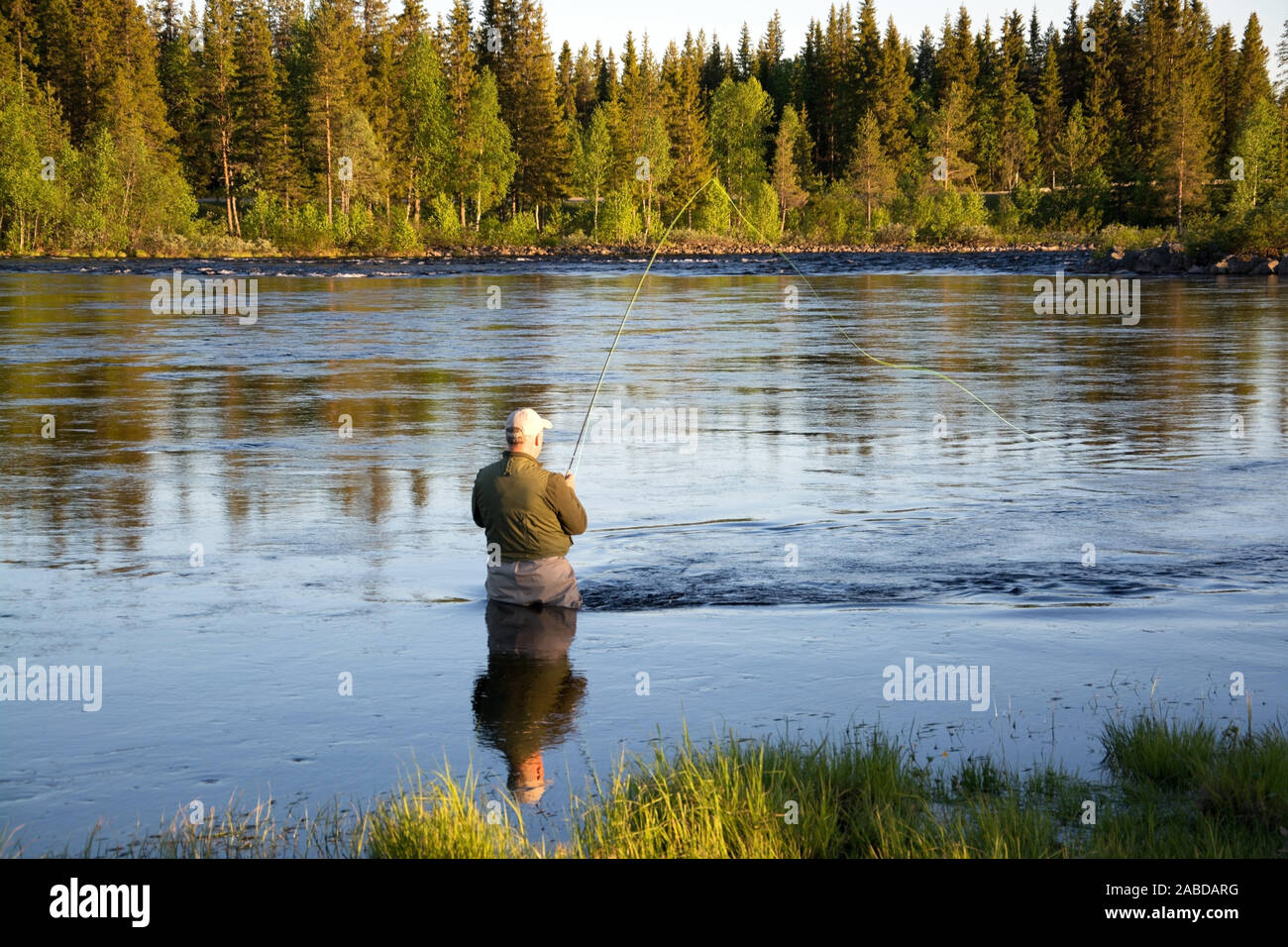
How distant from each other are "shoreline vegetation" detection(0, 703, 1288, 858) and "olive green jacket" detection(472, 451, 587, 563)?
2.83 m

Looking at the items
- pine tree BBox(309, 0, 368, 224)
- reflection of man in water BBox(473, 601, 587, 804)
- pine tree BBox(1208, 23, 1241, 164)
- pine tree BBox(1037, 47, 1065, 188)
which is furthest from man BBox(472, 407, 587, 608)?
pine tree BBox(1037, 47, 1065, 188)

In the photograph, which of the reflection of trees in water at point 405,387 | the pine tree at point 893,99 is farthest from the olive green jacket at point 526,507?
the pine tree at point 893,99

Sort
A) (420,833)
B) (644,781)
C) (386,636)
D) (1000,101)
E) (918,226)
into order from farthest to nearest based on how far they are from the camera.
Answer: (1000,101)
(918,226)
(386,636)
(644,781)
(420,833)

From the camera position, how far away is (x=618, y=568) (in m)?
10.7

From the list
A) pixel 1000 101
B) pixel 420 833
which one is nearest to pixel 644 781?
pixel 420 833

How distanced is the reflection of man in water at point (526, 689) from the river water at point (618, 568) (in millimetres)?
30

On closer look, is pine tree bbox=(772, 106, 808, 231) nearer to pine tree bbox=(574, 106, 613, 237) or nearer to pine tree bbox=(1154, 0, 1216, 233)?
pine tree bbox=(574, 106, 613, 237)

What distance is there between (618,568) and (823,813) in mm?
5259

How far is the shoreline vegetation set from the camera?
5.26 metres

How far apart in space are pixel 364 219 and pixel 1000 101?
5824cm

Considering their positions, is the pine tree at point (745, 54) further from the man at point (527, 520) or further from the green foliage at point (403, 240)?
the man at point (527, 520)

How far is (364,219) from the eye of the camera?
9225 centimetres

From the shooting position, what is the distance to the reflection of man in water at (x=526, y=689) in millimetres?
6730

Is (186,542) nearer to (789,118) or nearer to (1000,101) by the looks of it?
(789,118)
